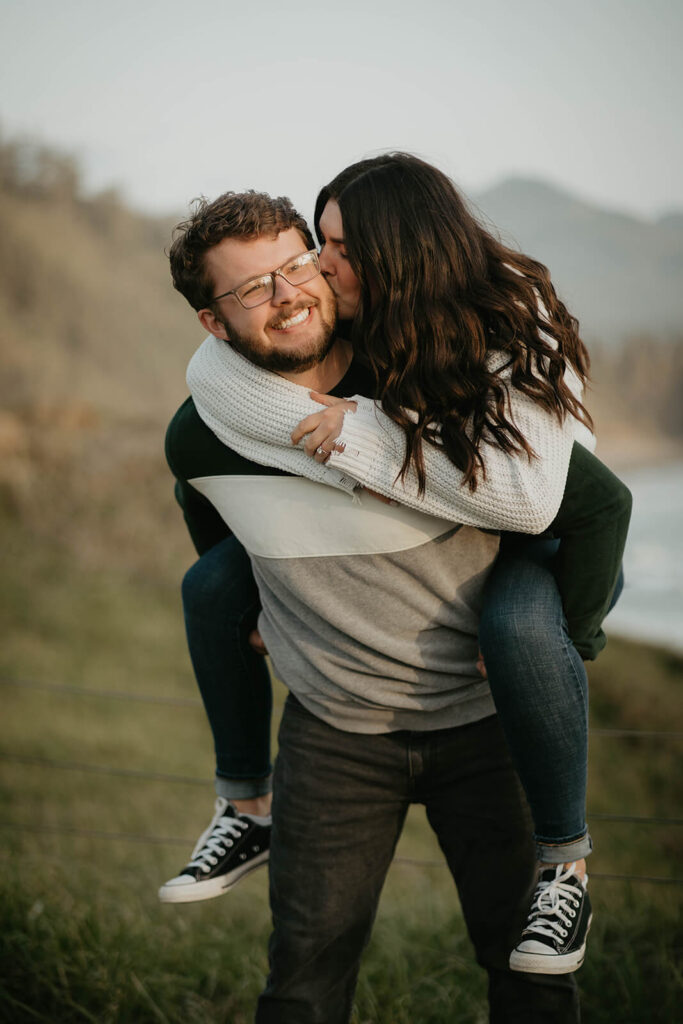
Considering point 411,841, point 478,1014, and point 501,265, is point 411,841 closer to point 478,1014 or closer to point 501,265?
point 478,1014

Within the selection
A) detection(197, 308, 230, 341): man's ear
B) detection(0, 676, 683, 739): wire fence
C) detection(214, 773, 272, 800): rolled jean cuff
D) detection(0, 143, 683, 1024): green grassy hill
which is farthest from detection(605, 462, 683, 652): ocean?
detection(197, 308, 230, 341): man's ear

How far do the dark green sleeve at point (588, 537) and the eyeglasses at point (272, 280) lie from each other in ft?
1.75

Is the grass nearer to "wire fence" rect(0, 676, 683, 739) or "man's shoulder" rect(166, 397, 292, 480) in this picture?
"wire fence" rect(0, 676, 683, 739)

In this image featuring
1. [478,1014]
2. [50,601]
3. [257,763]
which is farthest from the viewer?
[50,601]

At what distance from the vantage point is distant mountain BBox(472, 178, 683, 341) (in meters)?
16.9

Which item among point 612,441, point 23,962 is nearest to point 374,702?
point 23,962

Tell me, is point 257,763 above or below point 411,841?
above

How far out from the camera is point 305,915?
5.07 feet

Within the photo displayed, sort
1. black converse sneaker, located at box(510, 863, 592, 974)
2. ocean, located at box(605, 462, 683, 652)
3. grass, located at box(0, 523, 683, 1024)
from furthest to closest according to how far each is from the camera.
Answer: ocean, located at box(605, 462, 683, 652) < grass, located at box(0, 523, 683, 1024) < black converse sneaker, located at box(510, 863, 592, 974)

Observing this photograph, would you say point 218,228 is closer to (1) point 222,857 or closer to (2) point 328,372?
(2) point 328,372

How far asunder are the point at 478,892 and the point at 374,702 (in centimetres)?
37

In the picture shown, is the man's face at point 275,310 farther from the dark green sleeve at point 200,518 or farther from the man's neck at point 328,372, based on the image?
the dark green sleeve at point 200,518

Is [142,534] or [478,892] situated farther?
[142,534]

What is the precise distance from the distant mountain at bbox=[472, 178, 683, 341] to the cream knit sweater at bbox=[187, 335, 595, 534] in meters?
15.6
